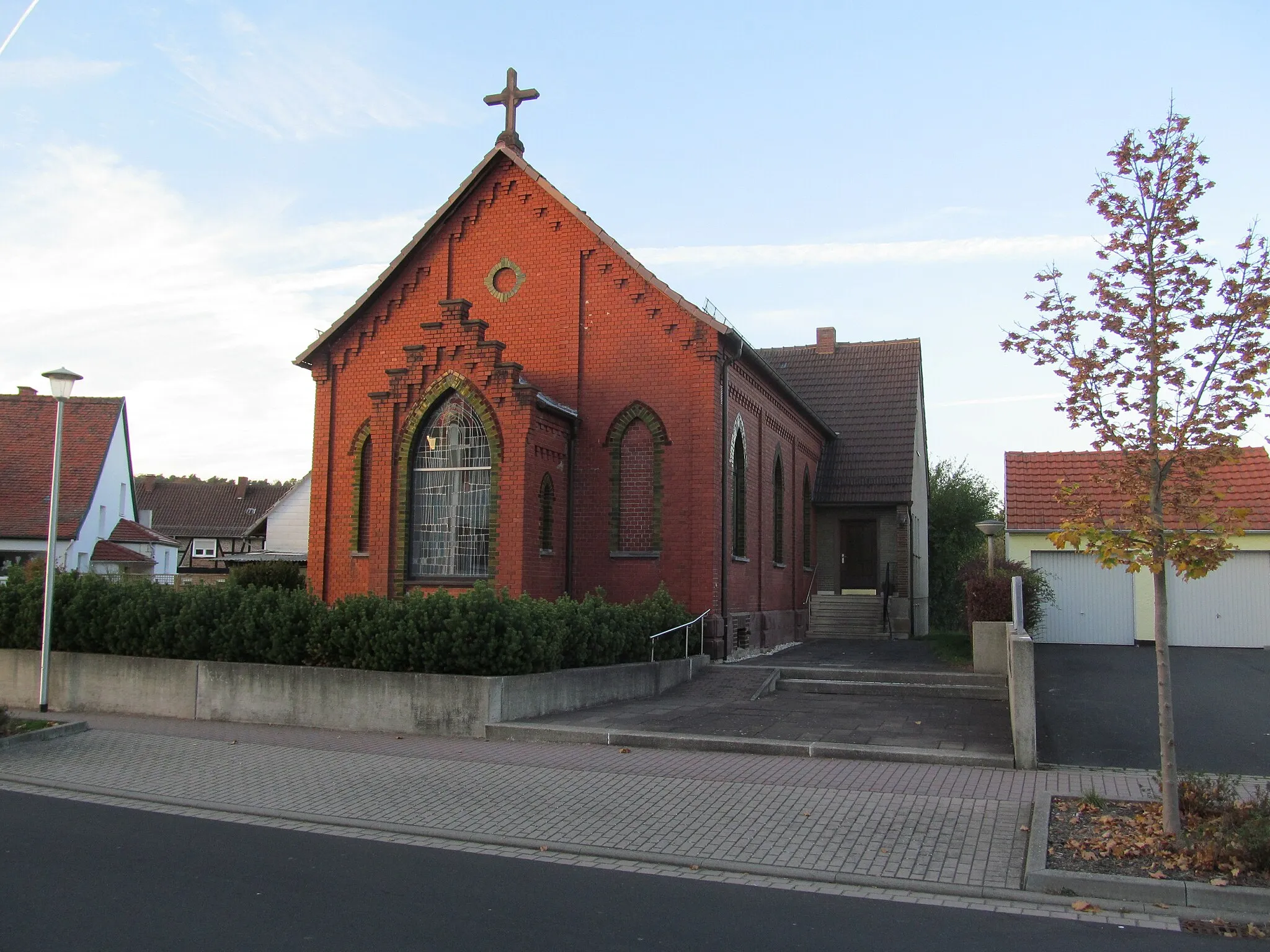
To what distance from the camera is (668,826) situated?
848 centimetres

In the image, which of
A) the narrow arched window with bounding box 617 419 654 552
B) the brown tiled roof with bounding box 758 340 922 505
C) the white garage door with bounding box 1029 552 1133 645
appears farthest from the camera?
the brown tiled roof with bounding box 758 340 922 505

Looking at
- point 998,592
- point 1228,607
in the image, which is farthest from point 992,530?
point 998,592

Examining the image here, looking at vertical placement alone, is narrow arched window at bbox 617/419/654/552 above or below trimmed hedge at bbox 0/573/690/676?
above

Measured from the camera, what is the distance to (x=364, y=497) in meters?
20.7

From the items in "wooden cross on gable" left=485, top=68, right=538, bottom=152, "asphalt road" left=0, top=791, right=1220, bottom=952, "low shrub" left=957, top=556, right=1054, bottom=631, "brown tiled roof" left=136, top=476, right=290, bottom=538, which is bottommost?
"asphalt road" left=0, top=791, right=1220, bottom=952

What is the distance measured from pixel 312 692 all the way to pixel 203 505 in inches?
2490

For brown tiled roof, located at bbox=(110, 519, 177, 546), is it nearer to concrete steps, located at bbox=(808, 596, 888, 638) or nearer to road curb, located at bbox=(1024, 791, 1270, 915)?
concrete steps, located at bbox=(808, 596, 888, 638)

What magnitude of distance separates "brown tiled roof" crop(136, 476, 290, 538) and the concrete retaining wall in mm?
55142

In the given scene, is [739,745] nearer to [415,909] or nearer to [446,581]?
[415,909]

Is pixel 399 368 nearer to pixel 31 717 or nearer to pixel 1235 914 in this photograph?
pixel 31 717

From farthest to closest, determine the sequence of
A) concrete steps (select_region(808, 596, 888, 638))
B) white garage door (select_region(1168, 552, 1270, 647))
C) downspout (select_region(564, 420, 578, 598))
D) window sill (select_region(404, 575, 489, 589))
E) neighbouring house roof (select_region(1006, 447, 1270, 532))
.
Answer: concrete steps (select_region(808, 596, 888, 638)) → neighbouring house roof (select_region(1006, 447, 1270, 532)) → white garage door (select_region(1168, 552, 1270, 647)) → downspout (select_region(564, 420, 578, 598)) → window sill (select_region(404, 575, 489, 589))

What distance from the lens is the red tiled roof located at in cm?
4003

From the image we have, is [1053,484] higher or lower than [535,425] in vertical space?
lower

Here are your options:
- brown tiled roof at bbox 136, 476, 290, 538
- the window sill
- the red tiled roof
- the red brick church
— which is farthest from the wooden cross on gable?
brown tiled roof at bbox 136, 476, 290, 538
